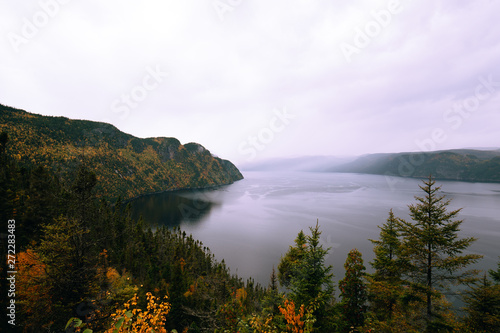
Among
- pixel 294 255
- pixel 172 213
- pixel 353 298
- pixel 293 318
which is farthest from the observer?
pixel 172 213

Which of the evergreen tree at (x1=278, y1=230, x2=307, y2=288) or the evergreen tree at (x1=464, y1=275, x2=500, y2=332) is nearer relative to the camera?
the evergreen tree at (x1=464, y1=275, x2=500, y2=332)

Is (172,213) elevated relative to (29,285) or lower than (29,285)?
lower

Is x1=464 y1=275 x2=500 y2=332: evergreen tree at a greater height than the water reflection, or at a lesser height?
greater

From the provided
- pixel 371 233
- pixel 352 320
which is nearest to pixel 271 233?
pixel 371 233

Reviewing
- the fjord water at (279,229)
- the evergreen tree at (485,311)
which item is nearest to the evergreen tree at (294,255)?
the evergreen tree at (485,311)

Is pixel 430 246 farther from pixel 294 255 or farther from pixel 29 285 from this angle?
pixel 29 285

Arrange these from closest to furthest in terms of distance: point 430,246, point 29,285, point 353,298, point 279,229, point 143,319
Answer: point 143,319
point 430,246
point 353,298
point 29,285
point 279,229

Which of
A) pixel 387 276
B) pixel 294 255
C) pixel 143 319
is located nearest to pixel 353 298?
pixel 387 276

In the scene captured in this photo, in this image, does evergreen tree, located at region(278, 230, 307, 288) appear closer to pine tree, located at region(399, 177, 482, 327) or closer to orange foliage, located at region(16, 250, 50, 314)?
pine tree, located at region(399, 177, 482, 327)

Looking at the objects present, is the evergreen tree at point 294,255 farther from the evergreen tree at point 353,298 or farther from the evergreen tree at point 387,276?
the evergreen tree at point 353,298

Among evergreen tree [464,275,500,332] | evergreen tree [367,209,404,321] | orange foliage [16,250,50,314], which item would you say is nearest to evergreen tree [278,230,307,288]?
evergreen tree [367,209,404,321]

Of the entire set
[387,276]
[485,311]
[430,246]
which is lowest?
[387,276]

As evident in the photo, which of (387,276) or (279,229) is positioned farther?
(279,229)

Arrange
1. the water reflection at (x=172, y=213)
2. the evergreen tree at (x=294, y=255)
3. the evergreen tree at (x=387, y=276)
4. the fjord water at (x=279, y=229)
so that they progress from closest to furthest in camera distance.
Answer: the evergreen tree at (x=387, y=276) < the evergreen tree at (x=294, y=255) < the fjord water at (x=279, y=229) < the water reflection at (x=172, y=213)
